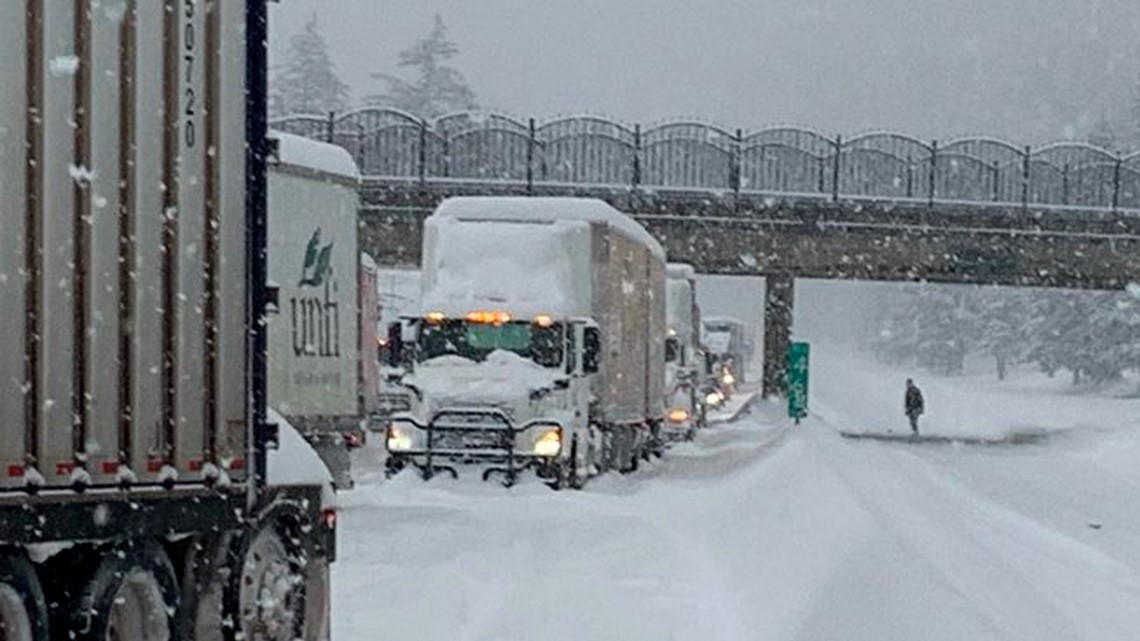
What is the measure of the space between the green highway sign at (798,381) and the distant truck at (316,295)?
31021 mm

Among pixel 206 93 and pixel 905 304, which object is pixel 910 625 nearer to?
pixel 206 93

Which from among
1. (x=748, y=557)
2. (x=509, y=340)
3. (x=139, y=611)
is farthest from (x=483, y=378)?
(x=139, y=611)

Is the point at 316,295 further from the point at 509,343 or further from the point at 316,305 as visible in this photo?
the point at 509,343

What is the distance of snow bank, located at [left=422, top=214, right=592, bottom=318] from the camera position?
25.7 m

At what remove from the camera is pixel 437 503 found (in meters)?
22.0

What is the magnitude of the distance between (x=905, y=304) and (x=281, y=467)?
157360 mm

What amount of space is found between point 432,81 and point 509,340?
74622 millimetres

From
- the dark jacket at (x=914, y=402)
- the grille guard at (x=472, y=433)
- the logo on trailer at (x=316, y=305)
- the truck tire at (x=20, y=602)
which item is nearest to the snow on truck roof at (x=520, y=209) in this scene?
the grille guard at (x=472, y=433)

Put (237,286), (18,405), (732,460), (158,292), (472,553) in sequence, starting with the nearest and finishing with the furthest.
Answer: (18,405) < (158,292) < (237,286) < (472,553) < (732,460)

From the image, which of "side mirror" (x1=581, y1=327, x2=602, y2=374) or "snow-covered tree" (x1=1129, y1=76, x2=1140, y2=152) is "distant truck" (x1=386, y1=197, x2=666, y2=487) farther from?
"snow-covered tree" (x1=1129, y1=76, x2=1140, y2=152)

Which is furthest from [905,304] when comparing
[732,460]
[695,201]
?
[732,460]

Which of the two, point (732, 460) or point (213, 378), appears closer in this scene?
point (213, 378)

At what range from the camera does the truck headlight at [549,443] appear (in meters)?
24.8

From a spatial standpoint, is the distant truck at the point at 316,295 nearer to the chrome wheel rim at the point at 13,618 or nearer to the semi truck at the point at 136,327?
the semi truck at the point at 136,327
